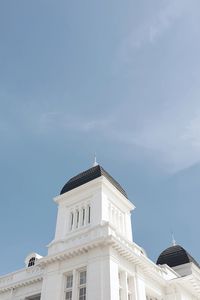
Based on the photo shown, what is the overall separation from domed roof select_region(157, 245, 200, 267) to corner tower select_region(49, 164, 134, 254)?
11218mm

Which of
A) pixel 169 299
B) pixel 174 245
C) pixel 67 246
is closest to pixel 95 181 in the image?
pixel 67 246

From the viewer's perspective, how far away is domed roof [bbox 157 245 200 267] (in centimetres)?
3912

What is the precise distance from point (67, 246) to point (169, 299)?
10.1 meters

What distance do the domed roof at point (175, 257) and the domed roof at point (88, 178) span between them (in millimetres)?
11981

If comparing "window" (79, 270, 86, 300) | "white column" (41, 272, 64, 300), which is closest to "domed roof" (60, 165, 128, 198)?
"white column" (41, 272, 64, 300)

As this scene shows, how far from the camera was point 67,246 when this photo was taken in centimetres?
2700

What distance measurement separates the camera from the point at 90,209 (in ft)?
95.0

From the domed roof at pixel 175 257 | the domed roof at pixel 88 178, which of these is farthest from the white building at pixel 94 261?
the domed roof at pixel 175 257

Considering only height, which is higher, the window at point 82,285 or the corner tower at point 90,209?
the corner tower at point 90,209

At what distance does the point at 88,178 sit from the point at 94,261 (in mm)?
8525

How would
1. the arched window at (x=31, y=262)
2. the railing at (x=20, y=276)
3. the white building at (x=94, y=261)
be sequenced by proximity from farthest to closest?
1. the arched window at (x=31, y=262)
2. the railing at (x=20, y=276)
3. the white building at (x=94, y=261)

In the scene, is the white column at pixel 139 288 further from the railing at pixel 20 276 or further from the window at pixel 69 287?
the railing at pixel 20 276

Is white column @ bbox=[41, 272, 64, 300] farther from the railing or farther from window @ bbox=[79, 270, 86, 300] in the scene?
the railing

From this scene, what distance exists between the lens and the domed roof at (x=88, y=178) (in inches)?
1218
